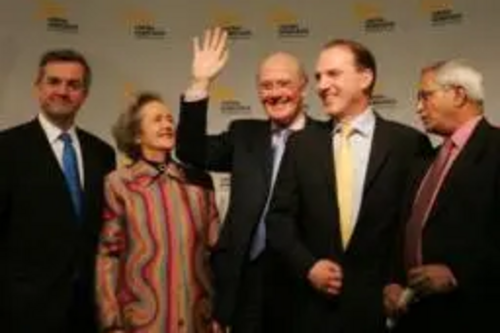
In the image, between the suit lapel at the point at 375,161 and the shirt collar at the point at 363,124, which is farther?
the shirt collar at the point at 363,124

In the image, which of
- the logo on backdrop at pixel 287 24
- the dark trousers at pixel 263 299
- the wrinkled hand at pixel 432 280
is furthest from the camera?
the logo on backdrop at pixel 287 24

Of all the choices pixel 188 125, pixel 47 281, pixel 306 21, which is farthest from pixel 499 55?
pixel 47 281

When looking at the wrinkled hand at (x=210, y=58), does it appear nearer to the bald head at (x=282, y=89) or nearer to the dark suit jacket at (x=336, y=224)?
the bald head at (x=282, y=89)

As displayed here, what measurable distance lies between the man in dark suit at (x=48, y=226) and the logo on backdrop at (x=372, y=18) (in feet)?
5.36

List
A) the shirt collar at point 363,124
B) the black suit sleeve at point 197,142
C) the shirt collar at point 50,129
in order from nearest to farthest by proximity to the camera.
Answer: the shirt collar at point 363,124 → the black suit sleeve at point 197,142 → the shirt collar at point 50,129

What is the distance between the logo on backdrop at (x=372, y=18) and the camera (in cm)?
423

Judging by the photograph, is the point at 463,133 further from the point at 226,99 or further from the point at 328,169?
the point at 226,99

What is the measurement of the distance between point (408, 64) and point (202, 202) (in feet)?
4.68

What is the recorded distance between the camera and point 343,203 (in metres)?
2.79

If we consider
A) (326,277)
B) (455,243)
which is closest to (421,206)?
(455,243)

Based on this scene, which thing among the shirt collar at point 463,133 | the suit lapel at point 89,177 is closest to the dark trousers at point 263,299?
the suit lapel at point 89,177

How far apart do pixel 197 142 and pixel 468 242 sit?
3.49 feet

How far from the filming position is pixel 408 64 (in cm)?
416

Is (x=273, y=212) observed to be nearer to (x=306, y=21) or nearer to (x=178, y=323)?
(x=178, y=323)
